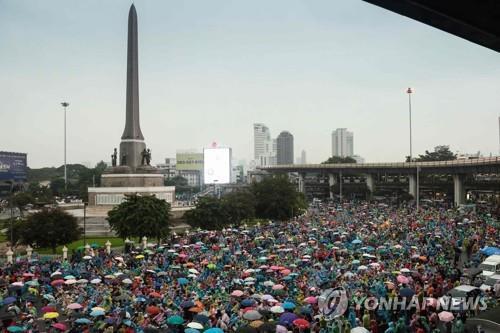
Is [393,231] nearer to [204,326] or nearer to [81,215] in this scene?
[204,326]

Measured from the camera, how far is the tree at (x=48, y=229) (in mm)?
30953

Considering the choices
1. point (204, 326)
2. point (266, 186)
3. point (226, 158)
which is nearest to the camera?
point (204, 326)

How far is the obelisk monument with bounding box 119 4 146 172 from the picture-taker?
173 feet

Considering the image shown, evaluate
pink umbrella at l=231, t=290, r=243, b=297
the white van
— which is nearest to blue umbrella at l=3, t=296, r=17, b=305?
pink umbrella at l=231, t=290, r=243, b=297

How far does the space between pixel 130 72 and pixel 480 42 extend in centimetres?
4421

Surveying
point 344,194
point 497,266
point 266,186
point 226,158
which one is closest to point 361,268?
point 497,266

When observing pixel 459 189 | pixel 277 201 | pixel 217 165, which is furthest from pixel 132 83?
pixel 459 189

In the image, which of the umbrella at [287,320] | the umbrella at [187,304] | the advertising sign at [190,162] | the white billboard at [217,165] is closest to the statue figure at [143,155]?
the white billboard at [217,165]

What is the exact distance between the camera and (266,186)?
52.4m

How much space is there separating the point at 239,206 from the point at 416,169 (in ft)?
132

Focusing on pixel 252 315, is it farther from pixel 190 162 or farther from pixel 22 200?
pixel 190 162

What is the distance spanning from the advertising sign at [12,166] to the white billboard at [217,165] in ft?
89.1

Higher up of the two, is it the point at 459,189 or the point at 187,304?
the point at 459,189

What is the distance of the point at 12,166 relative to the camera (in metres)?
67.6
